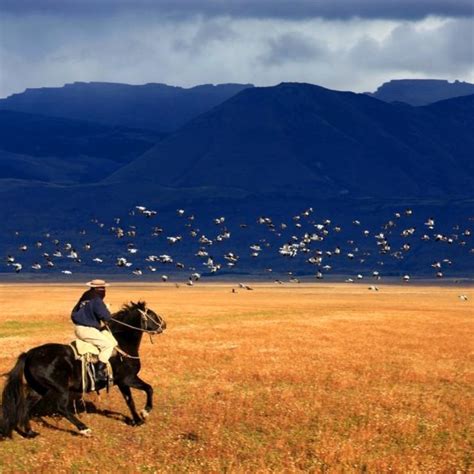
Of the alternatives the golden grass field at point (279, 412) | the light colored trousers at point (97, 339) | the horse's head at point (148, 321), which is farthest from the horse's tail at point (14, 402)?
the horse's head at point (148, 321)

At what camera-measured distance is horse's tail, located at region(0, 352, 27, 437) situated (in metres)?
19.6

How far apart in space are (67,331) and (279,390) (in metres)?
23.2

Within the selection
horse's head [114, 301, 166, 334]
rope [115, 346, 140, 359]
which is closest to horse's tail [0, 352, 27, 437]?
rope [115, 346, 140, 359]

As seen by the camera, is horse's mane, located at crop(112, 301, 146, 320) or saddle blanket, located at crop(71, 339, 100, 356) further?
horse's mane, located at crop(112, 301, 146, 320)

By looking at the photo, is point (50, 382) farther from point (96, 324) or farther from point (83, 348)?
point (96, 324)

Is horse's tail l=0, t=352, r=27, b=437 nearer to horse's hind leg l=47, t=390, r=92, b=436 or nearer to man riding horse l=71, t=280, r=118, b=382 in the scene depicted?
horse's hind leg l=47, t=390, r=92, b=436

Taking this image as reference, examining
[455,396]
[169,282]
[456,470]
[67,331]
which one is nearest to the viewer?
[456,470]

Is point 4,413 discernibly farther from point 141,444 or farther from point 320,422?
point 320,422

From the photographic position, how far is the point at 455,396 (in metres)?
25.8

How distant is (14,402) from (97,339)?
2497 mm

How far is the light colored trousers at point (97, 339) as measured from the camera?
70.3 feet

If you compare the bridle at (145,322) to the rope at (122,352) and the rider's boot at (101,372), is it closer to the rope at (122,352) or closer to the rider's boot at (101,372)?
the rope at (122,352)

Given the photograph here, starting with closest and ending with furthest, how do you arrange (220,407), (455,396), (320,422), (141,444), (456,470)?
(456,470) < (141,444) < (320,422) < (220,407) < (455,396)

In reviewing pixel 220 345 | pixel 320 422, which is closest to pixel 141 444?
pixel 320 422
